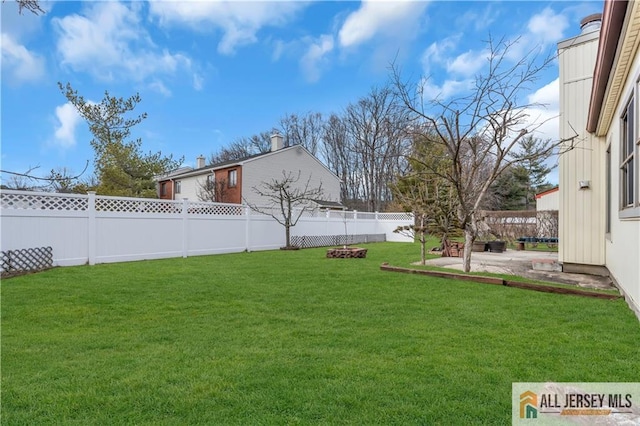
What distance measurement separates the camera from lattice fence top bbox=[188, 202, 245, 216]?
455 inches

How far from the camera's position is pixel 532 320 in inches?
144

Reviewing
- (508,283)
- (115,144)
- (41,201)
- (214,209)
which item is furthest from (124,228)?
(115,144)

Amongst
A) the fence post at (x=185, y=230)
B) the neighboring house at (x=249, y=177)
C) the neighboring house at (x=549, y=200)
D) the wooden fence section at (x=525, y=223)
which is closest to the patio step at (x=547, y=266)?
the wooden fence section at (x=525, y=223)

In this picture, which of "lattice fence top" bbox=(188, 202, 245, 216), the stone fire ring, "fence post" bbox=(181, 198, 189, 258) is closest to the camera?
the stone fire ring

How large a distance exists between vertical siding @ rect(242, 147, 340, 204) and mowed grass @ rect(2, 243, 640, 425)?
52.4 feet

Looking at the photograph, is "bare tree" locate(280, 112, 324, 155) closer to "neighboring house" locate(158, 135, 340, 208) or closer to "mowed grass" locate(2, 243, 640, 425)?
"neighboring house" locate(158, 135, 340, 208)

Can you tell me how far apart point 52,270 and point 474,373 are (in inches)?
325

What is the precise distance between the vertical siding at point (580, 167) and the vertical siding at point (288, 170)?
54.6 feet

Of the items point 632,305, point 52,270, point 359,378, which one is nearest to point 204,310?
point 359,378

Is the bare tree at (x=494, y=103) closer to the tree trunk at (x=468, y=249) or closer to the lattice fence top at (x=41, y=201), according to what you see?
the tree trunk at (x=468, y=249)

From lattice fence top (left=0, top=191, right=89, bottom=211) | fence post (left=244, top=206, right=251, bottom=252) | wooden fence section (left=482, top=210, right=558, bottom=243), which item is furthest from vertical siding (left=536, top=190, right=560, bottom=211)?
lattice fence top (left=0, top=191, right=89, bottom=211)

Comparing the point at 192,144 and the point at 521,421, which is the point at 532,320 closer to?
the point at 521,421

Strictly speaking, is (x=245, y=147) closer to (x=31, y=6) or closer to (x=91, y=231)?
(x=91, y=231)

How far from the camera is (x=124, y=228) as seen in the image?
9500mm
